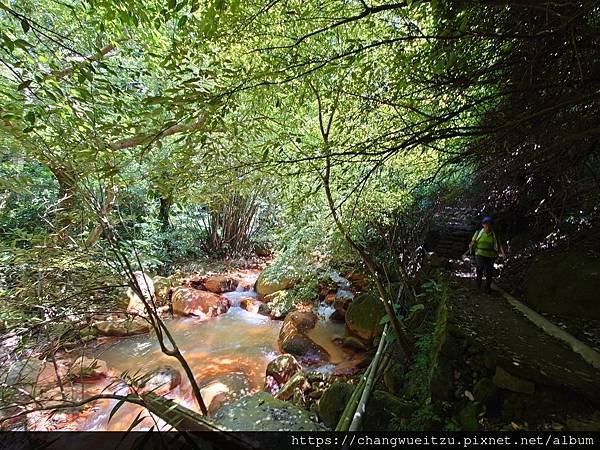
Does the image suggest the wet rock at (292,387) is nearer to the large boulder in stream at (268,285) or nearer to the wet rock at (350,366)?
the wet rock at (350,366)

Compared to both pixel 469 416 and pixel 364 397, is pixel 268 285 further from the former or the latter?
pixel 469 416

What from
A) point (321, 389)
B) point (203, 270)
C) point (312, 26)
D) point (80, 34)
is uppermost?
point (80, 34)

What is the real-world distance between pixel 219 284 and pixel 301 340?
3.91 meters

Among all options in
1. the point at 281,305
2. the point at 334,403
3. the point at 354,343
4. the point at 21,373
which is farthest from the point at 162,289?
the point at 334,403

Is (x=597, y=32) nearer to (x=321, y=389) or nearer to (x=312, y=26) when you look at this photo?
(x=312, y=26)

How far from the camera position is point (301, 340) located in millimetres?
5395

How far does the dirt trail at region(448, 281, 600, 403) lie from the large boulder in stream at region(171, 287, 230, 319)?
17.5 feet

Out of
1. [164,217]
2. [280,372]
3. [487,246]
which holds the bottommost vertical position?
[280,372]

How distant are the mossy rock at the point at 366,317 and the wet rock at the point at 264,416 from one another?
7.32 feet

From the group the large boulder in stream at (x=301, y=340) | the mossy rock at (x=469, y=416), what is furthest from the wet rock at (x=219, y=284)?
the mossy rock at (x=469, y=416)

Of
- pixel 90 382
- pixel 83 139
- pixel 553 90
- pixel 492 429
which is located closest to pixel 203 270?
pixel 90 382

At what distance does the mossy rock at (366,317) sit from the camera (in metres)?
5.14

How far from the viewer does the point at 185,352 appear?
18.2ft

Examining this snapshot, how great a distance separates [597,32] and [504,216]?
529 centimetres
